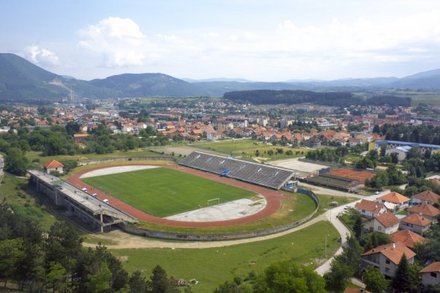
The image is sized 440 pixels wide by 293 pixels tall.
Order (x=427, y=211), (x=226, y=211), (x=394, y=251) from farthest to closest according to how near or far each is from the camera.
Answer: (x=226, y=211), (x=427, y=211), (x=394, y=251)

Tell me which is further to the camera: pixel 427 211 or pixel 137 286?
pixel 427 211

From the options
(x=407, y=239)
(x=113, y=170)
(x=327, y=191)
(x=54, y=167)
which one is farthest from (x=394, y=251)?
(x=54, y=167)

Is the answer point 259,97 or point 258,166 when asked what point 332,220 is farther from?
point 259,97

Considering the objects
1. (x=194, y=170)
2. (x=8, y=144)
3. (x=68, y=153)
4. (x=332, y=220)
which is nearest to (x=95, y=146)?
(x=68, y=153)

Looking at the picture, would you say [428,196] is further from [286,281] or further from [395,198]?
[286,281]

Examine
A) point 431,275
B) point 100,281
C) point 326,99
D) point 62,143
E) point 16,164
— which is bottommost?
point 431,275

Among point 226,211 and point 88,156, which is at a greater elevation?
point 88,156
